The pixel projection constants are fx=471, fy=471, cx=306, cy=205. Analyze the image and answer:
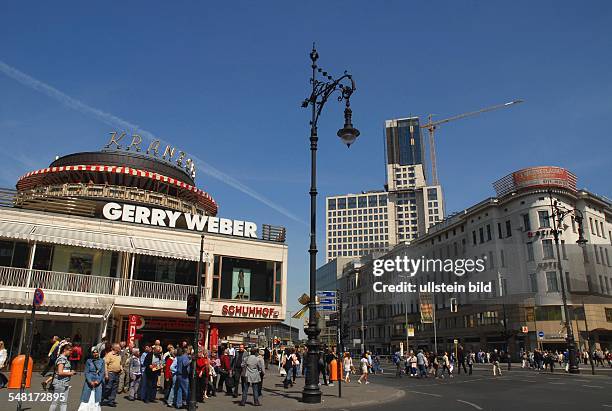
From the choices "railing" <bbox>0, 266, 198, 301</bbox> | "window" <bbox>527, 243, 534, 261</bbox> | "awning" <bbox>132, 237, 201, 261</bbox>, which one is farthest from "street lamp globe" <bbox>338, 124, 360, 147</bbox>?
"window" <bbox>527, 243, 534, 261</bbox>

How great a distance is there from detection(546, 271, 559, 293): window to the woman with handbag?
53.0 m

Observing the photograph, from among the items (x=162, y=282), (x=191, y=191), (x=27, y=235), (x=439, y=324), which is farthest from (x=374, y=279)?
(x=27, y=235)

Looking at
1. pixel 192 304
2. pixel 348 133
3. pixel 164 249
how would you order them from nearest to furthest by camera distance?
pixel 192 304 → pixel 348 133 → pixel 164 249

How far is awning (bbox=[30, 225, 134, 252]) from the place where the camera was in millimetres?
22078

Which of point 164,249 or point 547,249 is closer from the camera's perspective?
point 164,249

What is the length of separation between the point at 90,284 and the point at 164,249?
3.91 metres

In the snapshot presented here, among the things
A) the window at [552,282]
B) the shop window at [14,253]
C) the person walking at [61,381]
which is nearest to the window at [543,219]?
the window at [552,282]

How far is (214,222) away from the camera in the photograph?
2844 cm

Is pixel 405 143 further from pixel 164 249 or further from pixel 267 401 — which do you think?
pixel 267 401

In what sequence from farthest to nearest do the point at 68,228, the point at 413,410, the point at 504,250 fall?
the point at 504,250
the point at 68,228
the point at 413,410

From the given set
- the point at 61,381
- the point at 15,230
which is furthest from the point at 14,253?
the point at 61,381

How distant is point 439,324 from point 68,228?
195 ft

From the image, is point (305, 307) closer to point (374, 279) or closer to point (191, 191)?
point (191, 191)

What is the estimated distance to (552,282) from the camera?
52.0 m
